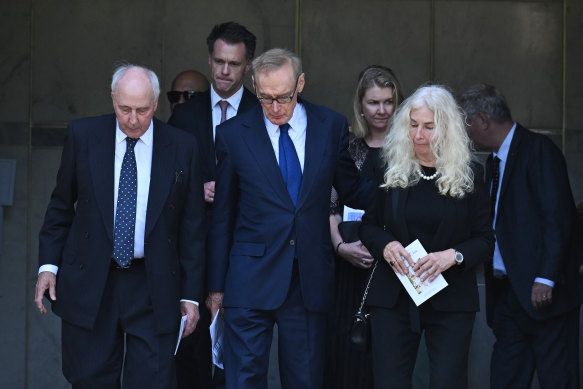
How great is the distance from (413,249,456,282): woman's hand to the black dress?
3.90 feet

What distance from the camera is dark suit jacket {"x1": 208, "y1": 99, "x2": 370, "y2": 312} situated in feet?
15.3

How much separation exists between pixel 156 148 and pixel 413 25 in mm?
2878

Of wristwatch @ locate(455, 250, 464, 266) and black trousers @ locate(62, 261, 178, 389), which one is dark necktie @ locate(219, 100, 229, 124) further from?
wristwatch @ locate(455, 250, 464, 266)

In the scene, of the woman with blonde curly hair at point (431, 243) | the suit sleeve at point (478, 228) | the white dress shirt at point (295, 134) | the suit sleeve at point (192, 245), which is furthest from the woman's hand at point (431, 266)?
the suit sleeve at point (192, 245)

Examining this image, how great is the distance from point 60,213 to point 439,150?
1792 millimetres

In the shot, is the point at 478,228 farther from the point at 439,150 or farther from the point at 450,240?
the point at 439,150

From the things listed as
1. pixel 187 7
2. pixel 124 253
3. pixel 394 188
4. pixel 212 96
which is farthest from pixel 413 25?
pixel 124 253

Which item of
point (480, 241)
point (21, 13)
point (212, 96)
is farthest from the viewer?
point (21, 13)

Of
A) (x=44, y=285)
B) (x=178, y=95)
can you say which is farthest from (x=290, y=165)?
(x=178, y=95)

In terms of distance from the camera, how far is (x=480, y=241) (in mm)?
4582

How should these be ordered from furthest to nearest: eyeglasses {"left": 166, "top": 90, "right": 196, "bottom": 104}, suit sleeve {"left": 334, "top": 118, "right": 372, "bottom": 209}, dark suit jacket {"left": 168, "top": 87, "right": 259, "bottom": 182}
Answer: eyeglasses {"left": 166, "top": 90, "right": 196, "bottom": 104} → dark suit jacket {"left": 168, "top": 87, "right": 259, "bottom": 182} → suit sleeve {"left": 334, "top": 118, "right": 372, "bottom": 209}

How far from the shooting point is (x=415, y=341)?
4.60 meters

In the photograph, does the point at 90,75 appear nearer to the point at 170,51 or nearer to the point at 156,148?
the point at 170,51

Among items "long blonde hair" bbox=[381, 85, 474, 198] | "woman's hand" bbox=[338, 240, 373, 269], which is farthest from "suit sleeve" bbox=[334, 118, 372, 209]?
"woman's hand" bbox=[338, 240, 373, 269]
